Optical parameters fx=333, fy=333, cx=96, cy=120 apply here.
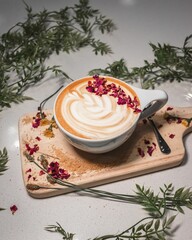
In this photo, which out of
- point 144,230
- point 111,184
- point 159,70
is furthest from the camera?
point 159,70

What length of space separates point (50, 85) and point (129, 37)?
1.33 feet

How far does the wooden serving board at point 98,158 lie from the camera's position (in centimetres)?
85

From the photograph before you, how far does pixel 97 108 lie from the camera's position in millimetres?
863

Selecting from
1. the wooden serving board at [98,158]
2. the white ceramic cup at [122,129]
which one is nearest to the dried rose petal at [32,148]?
the wooden serving board at [98,158]

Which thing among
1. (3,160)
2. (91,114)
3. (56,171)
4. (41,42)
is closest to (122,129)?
(91,114)

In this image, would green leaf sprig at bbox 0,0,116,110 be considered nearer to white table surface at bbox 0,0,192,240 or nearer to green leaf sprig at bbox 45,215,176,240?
white table surface at bbox 0,0,192,240

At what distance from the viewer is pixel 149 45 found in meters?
1.28

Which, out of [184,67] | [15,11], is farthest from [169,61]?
[15,11]

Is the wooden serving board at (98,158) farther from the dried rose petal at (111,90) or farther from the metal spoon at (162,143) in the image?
the dried rose petal at (111,90)

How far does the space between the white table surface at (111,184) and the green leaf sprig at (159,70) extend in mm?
36

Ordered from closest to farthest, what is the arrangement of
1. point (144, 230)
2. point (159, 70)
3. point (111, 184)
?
point (144, 230) < point (111, 184) < point (159, 70)

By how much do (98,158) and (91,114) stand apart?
0.41 ft

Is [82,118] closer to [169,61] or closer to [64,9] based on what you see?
[169,61]

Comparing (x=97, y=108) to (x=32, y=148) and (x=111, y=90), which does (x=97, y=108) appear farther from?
(x=32, y=148)
